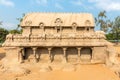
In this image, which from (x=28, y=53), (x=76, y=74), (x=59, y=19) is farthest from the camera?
(x=59, y=19)

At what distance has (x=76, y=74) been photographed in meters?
28.0

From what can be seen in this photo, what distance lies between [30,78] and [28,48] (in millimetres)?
7355

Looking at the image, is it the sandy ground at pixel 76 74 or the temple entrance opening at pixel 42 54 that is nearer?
the sandy ground at pixel 76 74

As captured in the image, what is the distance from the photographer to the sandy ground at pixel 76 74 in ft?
86.7

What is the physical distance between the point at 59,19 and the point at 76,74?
1219 centimetres

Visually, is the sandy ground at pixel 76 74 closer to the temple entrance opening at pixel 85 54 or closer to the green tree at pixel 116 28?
the temple entrance opening at pixel 85 54

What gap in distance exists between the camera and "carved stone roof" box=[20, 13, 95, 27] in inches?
1464

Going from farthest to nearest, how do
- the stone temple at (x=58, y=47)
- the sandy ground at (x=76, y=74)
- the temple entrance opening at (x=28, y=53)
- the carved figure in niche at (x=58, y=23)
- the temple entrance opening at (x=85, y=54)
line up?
the carved figure in niche at (x=58, y=23), the temple entrance opening at (x=28, y=53), the temple entrance opening at (x=85, y=54), the stone temple at (x=58, y=47), the sandy ground at (x=76, y=74)

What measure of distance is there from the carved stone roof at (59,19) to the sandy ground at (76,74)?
8.80 meters

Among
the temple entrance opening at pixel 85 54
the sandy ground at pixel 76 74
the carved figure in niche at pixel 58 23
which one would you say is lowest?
the sandy ground at pixel 76 74

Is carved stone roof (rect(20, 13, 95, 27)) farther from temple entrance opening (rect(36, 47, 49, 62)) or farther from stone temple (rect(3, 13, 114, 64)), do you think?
temple entrance opening (rect(36, 47, 49, 62))

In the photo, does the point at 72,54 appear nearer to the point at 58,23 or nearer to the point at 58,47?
the point at 58,47

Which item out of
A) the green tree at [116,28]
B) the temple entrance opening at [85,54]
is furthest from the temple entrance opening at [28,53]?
the green tree at [116,28]

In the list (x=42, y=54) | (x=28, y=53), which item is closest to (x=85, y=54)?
(x=42, y=54)
